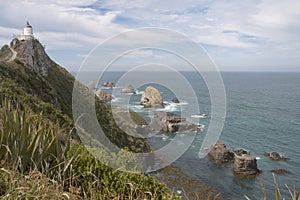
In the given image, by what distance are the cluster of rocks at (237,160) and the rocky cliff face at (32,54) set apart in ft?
79.6

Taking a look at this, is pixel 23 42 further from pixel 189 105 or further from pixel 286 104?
pixel 286 104

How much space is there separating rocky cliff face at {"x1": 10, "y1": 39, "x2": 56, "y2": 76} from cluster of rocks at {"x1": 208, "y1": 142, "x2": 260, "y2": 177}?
24.3m

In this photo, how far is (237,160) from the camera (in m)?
29.2

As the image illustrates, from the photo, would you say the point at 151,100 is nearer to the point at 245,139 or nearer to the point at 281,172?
the point at 245,139

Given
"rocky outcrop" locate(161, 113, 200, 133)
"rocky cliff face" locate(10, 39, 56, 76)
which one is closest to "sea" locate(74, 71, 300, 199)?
"rocky outcrop" locate(161, 113, 200, 133)

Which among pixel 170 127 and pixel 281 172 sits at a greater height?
pixel 170 127

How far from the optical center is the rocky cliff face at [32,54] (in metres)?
35.4

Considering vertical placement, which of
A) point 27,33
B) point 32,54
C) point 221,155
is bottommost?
point 221,155

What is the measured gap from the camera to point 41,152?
3762 mm

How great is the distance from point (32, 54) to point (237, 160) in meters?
28.8

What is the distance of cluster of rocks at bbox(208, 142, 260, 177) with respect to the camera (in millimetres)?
28312

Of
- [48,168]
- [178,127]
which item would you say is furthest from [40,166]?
[178,127]

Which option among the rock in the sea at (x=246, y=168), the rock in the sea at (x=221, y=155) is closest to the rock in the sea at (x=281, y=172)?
the rock in the sea at (x=246, y=168)

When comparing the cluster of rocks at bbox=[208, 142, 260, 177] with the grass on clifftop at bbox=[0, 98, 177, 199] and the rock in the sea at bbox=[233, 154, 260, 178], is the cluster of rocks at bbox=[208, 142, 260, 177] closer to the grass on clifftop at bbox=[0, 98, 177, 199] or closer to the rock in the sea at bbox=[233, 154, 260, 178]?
the rock in the sea at bbox=[233, 154, 260, 178]
